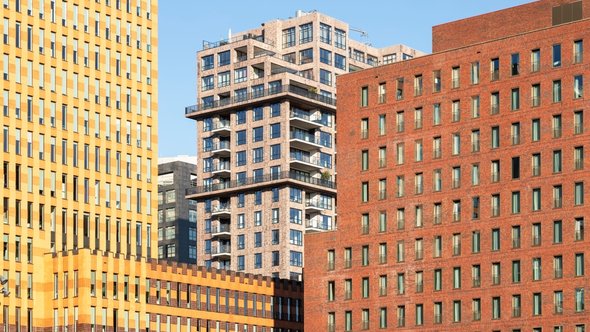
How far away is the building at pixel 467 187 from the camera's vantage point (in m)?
155

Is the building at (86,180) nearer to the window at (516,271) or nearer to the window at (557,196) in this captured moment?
the window at (516,271)

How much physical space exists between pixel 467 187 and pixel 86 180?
128 ft

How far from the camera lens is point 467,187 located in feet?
533

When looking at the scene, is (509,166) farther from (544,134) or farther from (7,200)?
(7,200)

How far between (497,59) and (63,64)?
44.1m

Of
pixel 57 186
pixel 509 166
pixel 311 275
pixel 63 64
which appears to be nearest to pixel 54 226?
pixel 57 186

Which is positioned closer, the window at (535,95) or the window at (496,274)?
the window at (535,95)

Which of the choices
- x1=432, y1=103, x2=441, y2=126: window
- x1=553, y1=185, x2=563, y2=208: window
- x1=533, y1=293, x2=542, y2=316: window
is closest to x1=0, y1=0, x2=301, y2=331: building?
x1=432, y1=103, x2=441, y2=126: window

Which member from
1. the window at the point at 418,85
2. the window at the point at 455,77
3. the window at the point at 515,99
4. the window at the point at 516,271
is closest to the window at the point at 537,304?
the window at the point at 516,271

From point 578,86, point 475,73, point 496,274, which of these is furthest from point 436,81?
point 496,274

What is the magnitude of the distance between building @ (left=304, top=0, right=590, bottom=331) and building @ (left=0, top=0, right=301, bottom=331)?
17362 mm

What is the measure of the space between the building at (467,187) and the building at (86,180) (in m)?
17.4

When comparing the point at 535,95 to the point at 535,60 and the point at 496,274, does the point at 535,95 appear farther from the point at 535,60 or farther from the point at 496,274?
the point at 496,274

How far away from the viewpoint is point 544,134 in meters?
157
